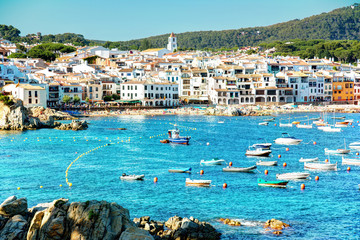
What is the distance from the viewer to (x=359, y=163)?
161 ft

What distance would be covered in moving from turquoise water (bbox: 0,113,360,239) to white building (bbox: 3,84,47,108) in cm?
2173

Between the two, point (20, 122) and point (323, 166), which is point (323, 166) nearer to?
point (323, 166)

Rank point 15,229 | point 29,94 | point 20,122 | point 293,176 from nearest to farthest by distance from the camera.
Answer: point 15,229 → point 293,176 → point 20,122 → point 29,94

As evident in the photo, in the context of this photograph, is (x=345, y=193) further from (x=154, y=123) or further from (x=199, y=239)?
(x=154, y=123)

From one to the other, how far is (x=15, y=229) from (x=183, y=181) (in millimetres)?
18806

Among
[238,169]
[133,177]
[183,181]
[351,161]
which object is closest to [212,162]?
[238,169]

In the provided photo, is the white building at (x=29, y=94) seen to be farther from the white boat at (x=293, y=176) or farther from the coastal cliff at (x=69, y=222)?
the coastal cliff at (x=69, y=222)

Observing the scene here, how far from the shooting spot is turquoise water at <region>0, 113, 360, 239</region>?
31.7 meters

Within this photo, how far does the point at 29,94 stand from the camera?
9244cm

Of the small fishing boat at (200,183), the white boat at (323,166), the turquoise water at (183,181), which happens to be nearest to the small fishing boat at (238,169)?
the turquoise water at (183,181)

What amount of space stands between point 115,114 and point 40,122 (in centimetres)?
2698

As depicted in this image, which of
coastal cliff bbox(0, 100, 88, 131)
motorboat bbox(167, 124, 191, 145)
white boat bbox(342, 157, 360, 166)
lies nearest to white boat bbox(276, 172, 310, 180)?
white boat bbox(342, 157, 360, 166)

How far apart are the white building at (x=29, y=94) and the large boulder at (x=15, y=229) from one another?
70084 millimetres

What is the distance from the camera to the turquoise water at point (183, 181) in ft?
104
